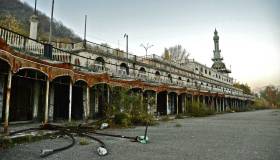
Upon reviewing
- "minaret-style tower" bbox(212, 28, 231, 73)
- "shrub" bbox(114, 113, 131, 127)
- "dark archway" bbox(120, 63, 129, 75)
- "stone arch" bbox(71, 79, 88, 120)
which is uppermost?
"minaret-style tower" bbox(212, 28, 231, 73)

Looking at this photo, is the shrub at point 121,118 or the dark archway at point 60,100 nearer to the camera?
the shrub at point 121,118

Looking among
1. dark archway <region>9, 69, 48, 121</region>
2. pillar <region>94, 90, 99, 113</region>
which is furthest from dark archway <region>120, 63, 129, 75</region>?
dark archway <region>9, 69, 48, 121</region>

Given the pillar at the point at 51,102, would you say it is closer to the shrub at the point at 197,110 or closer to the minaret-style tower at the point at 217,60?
the shrub at the point at 197,110

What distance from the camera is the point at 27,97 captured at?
16.2 m

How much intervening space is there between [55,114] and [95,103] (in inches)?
154

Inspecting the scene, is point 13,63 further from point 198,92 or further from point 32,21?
point 198,92

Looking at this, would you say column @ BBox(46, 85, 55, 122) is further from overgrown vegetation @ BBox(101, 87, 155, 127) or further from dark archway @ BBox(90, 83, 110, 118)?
dark archway @ BBox(90, 83, 110, 118)

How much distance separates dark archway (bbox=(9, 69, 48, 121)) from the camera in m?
15.3

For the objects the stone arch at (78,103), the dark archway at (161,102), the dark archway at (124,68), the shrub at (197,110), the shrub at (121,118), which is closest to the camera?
the shrub at (121,118)

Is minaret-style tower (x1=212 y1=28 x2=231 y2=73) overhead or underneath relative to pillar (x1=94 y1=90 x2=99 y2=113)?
overhead

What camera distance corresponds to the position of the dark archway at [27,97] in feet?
50.1

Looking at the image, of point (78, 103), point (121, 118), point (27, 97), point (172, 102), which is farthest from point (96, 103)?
point (172, 102)

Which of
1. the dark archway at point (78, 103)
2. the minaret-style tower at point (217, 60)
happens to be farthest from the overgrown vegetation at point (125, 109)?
the minaret-style tower at point (217, 60)

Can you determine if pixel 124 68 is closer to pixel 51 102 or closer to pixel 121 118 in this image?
pixel 51 102
